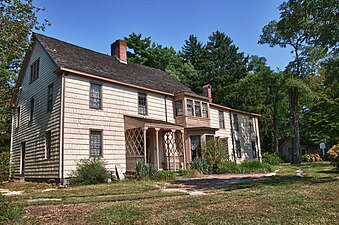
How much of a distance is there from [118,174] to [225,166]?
6.85 meters

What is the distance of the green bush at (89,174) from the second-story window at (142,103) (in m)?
5.00

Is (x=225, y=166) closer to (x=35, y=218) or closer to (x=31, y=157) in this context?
(x=31, y=157)

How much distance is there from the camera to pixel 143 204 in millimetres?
6492

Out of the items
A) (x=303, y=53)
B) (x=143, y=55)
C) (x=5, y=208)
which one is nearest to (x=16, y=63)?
(x=143, y=55)

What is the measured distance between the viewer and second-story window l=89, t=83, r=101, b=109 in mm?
14598

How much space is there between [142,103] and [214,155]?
5668 mm

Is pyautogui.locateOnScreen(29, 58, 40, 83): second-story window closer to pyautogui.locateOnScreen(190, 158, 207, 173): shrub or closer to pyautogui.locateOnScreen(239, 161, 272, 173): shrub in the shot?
pyautogui.locateOnScreen(190, 158, 207, 173): shrub

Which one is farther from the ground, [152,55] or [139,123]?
[152,55]

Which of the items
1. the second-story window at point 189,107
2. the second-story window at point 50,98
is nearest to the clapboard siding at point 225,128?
the second-story window at point 189,107

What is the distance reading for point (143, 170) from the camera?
13.8 m

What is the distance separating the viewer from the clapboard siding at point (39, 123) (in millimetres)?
13609

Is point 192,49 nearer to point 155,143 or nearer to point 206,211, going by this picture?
point 155,143

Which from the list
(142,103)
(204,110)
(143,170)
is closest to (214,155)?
(204,110)

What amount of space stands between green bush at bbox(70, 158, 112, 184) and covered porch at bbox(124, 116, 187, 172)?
2485mm
